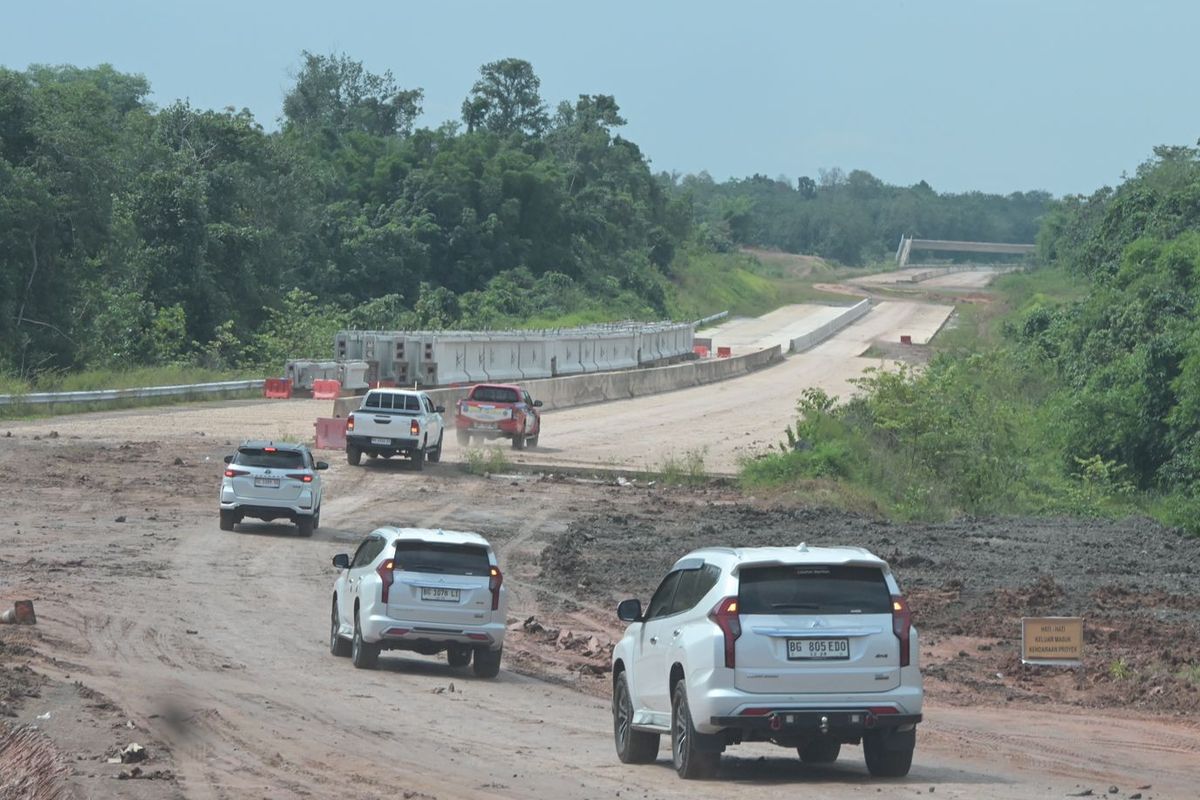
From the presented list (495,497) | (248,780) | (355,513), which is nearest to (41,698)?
(248,780)

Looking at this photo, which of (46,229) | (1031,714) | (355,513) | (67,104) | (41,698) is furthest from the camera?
(67,104)

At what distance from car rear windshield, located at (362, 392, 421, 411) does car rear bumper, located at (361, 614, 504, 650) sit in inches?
882

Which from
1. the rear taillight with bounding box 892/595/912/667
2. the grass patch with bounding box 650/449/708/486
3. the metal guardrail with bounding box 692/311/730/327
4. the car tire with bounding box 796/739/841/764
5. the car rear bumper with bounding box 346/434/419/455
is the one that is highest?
the metal guardrail with bounding box 692/311/730/327

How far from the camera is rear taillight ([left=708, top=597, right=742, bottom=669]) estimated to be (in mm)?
11367

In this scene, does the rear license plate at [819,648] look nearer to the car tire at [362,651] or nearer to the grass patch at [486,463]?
the car tire at [362,651]

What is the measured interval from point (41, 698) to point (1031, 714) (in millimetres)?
9215

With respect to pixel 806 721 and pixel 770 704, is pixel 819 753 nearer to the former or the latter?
pixel 806 721

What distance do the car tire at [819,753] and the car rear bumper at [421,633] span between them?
6008 millimetres

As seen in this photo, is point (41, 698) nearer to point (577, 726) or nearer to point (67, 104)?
point (577, 726)

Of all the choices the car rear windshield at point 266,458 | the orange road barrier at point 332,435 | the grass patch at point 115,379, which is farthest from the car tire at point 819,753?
the grass patch at point 115,379

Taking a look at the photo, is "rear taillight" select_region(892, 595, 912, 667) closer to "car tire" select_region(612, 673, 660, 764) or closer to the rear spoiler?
the rear spoiler

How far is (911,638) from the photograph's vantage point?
38.2ft

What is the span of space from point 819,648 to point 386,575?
794cm

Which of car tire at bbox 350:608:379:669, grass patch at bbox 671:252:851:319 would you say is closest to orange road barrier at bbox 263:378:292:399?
car tire at bbox 350:608:379:669
